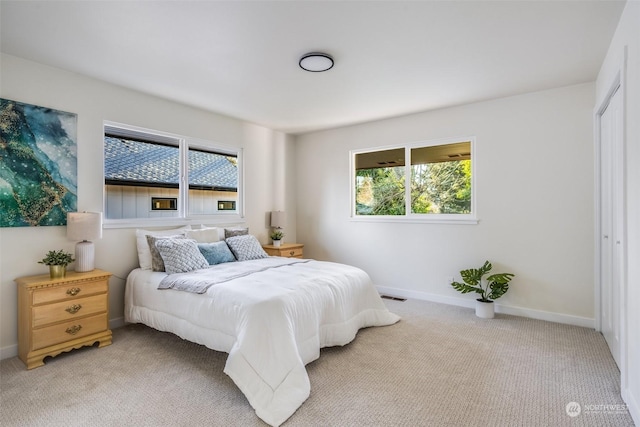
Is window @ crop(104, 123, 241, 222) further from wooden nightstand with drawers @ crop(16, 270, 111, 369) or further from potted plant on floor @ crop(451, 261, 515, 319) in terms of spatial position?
potted plant on floor @ crop(451, 261, 515, 319)

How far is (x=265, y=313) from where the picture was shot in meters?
2.19

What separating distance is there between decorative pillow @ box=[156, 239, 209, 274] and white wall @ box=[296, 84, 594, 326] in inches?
99.0

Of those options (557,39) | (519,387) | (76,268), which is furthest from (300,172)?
(519,387)

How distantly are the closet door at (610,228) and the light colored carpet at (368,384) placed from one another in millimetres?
241

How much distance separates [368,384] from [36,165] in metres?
3.31

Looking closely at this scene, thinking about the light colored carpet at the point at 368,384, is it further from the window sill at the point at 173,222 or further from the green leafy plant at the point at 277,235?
the green leafy plant at the point at 277,235

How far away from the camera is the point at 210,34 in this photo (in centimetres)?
237

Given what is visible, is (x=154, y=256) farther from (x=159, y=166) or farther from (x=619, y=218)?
(x=619, y=218)

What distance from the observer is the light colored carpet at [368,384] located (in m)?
1.89

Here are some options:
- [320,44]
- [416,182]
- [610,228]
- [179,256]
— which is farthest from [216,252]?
[610,228]

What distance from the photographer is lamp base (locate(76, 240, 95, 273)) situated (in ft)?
9.55

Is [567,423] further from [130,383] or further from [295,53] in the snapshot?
[295,53]

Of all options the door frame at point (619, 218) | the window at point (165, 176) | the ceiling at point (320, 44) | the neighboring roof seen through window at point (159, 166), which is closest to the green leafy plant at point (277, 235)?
the window at point (165, 176)

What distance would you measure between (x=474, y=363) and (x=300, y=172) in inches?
155
